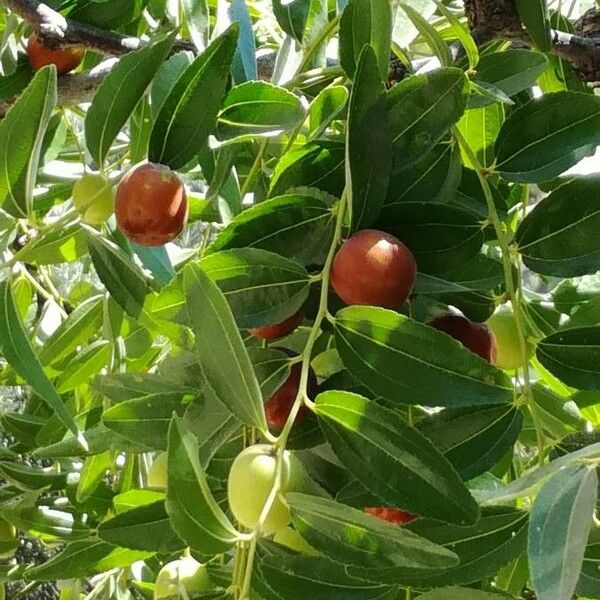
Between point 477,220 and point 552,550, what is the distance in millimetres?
209

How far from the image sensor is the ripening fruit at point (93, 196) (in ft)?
1.84

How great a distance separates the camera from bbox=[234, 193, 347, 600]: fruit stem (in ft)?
1.28

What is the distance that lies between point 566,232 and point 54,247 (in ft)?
1.09

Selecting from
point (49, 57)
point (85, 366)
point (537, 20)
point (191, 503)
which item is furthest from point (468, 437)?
point (49, 57)

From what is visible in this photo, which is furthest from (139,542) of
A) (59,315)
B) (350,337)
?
(59,315)

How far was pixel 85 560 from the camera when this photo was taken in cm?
65

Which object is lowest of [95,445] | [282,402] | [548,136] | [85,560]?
[85,560]

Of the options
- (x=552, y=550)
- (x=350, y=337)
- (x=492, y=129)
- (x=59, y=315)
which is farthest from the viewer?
(x=59, y=315)

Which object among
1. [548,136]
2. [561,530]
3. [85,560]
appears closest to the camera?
[561,530]

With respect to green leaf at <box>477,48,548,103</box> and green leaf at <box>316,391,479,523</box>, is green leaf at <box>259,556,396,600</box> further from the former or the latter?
green leaf at <box>477,48,548,103</box>

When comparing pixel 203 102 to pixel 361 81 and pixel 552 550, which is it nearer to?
pixel 361 81

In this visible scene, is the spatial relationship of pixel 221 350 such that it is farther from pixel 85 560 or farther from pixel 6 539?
pixel 6 539

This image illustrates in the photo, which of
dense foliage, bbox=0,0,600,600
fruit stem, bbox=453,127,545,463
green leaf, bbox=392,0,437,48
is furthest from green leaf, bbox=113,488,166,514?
green leaf, bbox=392,0,437,48

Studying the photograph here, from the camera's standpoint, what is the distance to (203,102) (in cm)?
51
